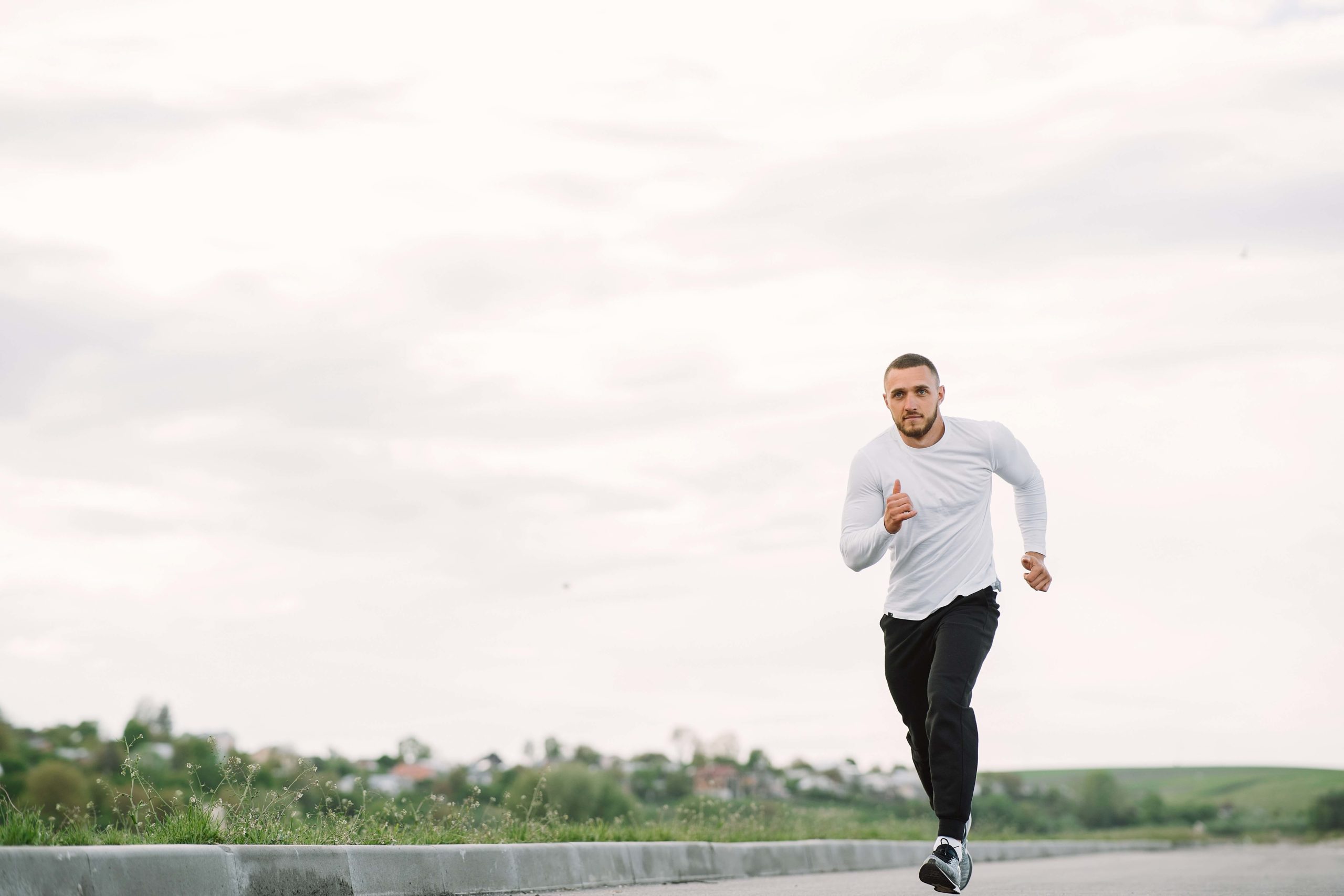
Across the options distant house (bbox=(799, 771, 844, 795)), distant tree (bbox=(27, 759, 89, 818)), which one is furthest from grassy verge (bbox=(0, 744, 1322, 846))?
distant house (bbox=(799, 771, 844, 795))

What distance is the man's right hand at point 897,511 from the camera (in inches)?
251

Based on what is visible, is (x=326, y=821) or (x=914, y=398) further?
(x=326, y=821)

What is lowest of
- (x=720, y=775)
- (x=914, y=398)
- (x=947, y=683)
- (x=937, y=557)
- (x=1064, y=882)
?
(x=720, y=775)

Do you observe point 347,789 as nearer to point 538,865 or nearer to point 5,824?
point 538,865

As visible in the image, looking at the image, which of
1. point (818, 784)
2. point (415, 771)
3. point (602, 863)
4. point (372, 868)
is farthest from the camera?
point (415, 771)

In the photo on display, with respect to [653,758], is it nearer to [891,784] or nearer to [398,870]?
[891,784]

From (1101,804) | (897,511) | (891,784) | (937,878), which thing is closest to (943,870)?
(937,878)

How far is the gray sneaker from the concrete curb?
7.10 feet

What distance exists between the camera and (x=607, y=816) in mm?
11812

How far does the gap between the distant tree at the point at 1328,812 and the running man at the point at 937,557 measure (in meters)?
98.1

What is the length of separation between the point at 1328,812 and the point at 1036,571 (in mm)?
103215

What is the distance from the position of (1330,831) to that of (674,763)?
135 feet

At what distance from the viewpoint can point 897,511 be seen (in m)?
6.38

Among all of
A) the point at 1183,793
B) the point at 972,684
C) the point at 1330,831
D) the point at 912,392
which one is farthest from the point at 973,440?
the point at 1183,793
